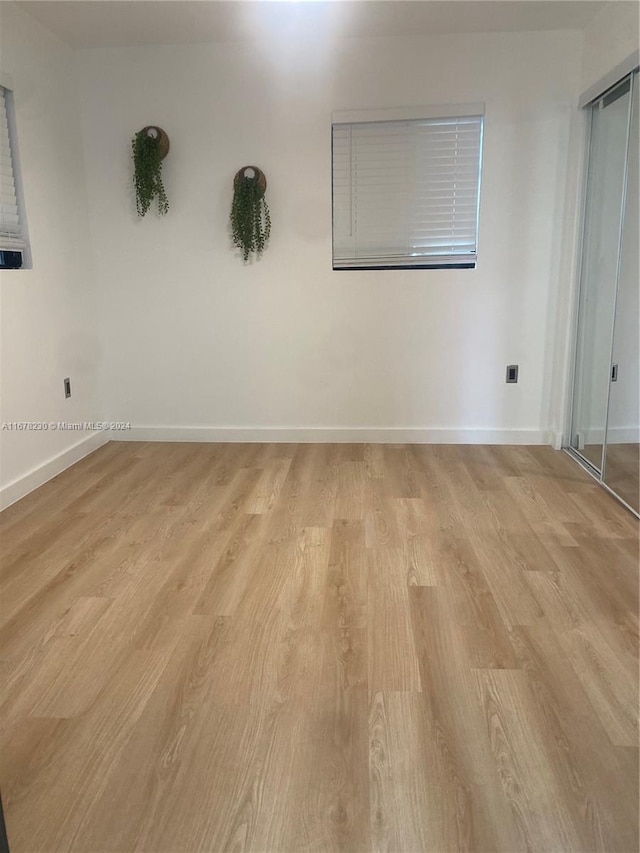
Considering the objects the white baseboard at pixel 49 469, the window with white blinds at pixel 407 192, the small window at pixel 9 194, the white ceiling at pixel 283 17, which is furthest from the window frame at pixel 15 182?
the window with white blinds at pixel 407 192

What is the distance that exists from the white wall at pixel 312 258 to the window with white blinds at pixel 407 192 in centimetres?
9

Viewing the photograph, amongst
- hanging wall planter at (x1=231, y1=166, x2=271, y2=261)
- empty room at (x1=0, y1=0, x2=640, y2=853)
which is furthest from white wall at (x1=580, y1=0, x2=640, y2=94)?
hanging wall planter at (x1=231, y1=166, x2=271, y2=261)

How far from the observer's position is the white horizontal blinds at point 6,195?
3.06 m

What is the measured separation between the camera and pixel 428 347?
390cm

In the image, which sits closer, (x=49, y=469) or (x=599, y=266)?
(x=599, y=266)

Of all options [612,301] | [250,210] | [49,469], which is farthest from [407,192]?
[49,469]

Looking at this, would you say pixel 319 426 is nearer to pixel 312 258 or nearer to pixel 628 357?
pixel 312 258

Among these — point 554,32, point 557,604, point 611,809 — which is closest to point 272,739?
point 611,809

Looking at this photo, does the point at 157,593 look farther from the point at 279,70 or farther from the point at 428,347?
the point at 279,70

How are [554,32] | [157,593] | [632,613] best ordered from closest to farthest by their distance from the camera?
[632,613]
[157,593]
[554,32]

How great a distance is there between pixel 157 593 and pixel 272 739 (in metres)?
0.86

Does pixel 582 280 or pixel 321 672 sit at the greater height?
pixel 582 280

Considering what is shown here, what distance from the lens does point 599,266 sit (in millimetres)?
3336

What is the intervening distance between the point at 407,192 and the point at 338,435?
159 cm
